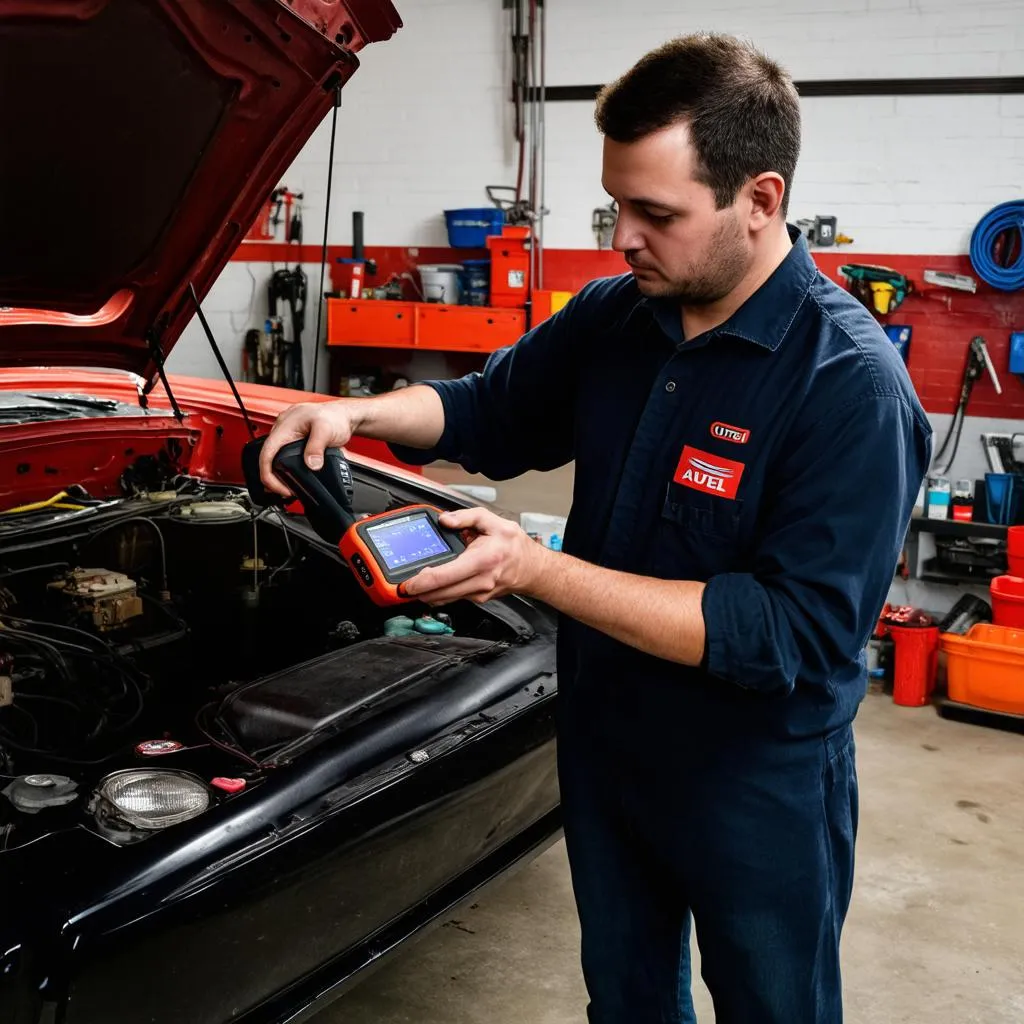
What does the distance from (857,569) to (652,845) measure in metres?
0.49

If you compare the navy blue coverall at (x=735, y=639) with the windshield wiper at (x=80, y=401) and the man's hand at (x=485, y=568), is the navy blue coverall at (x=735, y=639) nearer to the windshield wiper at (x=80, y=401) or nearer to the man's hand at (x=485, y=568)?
the man's hand at (x=485, y=568)

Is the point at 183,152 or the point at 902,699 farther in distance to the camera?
the point at 902,699

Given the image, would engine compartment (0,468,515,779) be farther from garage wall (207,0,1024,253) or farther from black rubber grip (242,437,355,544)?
garage wall (207,0,1024,253)

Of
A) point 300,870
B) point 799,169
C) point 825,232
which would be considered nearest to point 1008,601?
point 825,232

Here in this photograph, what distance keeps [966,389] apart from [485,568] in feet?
14.3

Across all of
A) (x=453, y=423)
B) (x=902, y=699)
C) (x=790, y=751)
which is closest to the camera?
(x=790, y=751)

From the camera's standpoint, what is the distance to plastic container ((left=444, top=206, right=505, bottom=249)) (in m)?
5.85

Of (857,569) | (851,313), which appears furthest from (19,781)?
(851,313)

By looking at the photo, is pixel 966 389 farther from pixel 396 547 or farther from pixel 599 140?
pixel 396 547

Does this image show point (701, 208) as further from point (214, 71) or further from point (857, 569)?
point (214, 71)

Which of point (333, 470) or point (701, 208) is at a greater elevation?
point (701, 208)

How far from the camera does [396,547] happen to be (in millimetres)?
1295

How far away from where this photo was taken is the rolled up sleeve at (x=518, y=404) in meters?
1.64

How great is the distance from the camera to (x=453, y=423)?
1.68 metres
